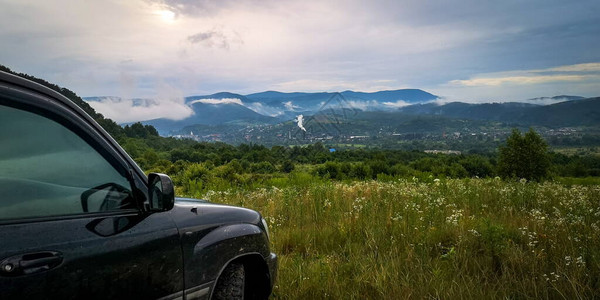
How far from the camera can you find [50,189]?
1729 mm

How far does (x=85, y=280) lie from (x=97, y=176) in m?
0.56

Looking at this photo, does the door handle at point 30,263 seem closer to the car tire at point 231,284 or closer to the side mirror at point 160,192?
the side mirror at point 160,192

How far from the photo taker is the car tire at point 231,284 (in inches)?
101

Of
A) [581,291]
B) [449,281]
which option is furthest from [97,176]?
[581,291]

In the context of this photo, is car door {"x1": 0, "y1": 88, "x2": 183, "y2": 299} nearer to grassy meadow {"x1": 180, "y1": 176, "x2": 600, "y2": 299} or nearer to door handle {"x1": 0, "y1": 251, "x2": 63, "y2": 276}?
door handle {"x1": 0, "y1": 251, "x2": 63, "y2": 276}

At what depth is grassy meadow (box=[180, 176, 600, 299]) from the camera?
338cm

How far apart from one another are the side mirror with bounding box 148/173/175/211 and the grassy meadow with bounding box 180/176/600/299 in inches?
73.5

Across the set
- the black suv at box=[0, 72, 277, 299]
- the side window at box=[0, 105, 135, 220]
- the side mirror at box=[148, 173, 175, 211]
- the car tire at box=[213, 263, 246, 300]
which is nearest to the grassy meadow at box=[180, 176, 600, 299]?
the car tire at box=[213, 263, 246, 300]

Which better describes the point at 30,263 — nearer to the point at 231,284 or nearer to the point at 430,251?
the point at 231,284

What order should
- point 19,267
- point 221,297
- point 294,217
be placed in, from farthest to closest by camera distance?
point 294,217 → point 221,297 → point 19,267

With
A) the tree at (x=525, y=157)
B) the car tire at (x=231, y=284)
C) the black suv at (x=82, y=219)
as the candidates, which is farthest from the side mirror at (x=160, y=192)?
the tree at (x=525, y=157)

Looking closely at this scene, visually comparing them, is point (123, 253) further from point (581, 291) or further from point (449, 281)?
point (581, 291)

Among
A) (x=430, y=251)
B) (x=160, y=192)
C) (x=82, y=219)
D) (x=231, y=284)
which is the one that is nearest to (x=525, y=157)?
(x=430, y=251)

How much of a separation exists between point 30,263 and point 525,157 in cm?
6414
